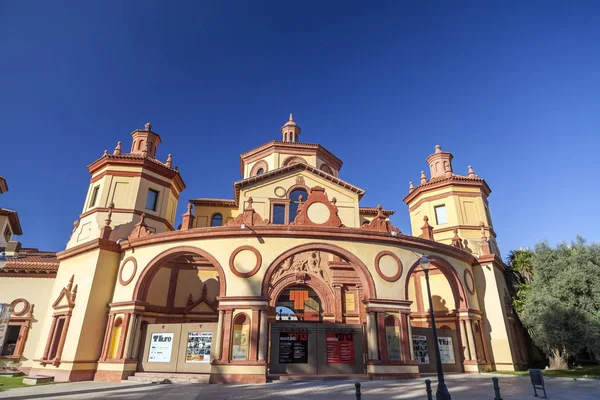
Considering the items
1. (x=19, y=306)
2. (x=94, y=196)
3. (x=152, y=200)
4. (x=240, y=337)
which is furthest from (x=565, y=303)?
(x=19, y=306)

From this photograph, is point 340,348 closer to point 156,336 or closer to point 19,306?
point 156,336

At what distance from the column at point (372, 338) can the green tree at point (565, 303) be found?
12.1 meters

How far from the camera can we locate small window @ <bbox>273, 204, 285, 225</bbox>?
2683 cm

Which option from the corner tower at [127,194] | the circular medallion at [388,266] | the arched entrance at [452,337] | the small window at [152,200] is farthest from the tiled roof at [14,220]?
the arched entrance at [452,337]

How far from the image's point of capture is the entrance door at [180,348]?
1700cm

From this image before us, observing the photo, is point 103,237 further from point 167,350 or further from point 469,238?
point 469,238

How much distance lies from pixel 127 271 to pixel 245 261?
7074 millimetres

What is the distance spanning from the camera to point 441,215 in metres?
29.3

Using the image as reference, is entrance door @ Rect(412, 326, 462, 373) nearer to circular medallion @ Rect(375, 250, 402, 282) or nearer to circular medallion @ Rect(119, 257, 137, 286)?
circular medallion @ Rect(375, 250, 402, 282)

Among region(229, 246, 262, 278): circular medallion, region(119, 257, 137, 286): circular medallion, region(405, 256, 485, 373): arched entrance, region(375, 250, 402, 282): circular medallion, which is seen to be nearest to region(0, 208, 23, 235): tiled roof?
region(119, 257, 137, 286): circular medallion

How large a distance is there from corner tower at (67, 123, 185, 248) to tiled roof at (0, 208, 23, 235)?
9875mm

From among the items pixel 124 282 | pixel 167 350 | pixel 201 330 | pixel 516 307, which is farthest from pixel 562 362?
pixel 124 282

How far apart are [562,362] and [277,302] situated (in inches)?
726

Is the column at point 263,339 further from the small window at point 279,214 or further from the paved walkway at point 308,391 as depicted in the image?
the small window at point 279,214
